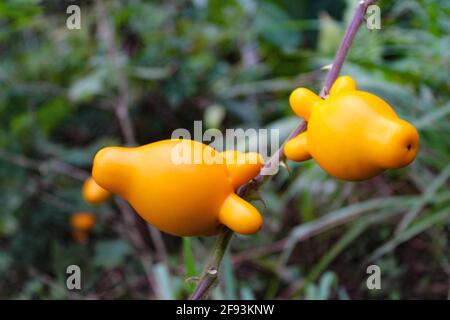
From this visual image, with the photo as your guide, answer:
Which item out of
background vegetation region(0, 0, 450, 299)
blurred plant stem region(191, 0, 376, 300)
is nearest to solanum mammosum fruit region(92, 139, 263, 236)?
blurred plant stem region(191, 0, 376, 300)

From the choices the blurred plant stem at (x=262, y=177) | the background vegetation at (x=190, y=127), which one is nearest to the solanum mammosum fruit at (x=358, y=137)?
the blurred plant stem at (x=262, y=177)

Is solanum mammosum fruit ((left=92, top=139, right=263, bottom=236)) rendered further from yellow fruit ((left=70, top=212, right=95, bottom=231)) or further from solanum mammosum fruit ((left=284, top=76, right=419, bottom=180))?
yellow fruit ((left=70, top=212, right=95, bottom=231))

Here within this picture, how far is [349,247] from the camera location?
1063mm

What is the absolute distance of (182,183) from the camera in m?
0.32

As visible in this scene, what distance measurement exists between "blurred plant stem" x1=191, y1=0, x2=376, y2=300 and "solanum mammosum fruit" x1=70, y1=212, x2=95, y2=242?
85 cm

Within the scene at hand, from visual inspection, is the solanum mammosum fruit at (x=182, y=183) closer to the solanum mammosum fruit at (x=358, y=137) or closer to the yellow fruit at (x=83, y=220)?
the solanum mammosum fruit at (x=358, y=137)

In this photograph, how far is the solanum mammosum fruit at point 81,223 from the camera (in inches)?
46.6

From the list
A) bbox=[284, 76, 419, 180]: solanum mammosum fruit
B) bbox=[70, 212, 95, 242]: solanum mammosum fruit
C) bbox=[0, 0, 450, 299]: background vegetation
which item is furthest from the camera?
bbox=[70, 212, 95, 242]: solanum mammosum fruit

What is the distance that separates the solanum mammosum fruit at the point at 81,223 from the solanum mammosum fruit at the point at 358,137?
3.06 feet

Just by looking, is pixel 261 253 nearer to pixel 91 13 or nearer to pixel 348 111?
pixel 91 13

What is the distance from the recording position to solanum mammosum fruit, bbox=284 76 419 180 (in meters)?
0.30

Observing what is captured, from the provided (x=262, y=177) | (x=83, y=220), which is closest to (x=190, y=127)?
→ (x=83, y=220)

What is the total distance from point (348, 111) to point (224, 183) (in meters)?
0.09
